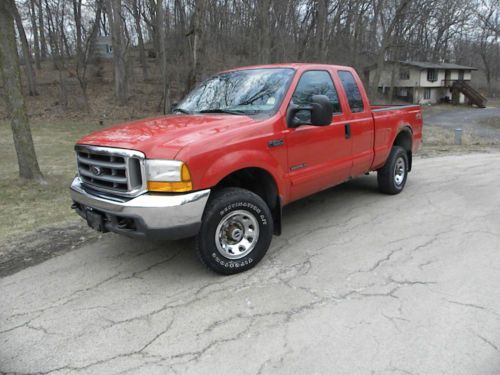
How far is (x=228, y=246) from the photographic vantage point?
3887mm

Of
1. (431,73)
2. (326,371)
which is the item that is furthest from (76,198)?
(431,73)

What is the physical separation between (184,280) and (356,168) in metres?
2.86

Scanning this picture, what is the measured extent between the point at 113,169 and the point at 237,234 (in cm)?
127

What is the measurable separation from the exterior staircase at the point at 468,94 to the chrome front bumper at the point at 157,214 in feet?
172

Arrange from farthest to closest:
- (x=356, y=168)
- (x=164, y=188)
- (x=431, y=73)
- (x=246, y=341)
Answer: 1. (x=431, y=73)
2. (x=356, y=168)
3. (x=164, y=188)
4. (x=246, y=341)

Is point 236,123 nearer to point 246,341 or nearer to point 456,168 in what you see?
point 246,341

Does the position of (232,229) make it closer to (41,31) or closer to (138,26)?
(138,26)

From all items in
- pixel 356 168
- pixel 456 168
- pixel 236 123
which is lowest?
pixel 456 168

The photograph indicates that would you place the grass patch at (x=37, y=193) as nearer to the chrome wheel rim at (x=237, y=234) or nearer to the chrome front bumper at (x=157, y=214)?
the chrome front bumper at (x=157, y=214)

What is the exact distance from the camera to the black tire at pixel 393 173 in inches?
251

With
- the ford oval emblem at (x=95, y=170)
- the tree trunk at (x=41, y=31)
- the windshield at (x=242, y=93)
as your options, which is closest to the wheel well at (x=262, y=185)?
the windshield at (x=242, y=93)

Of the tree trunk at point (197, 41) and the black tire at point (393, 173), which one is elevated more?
the tree trunk at point (197, 41)

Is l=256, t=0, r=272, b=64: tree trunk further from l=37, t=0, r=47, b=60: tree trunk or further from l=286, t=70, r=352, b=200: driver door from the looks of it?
l=286, t=70, r=352, b=200: driver door

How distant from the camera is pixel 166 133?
3.68 meters
